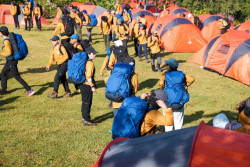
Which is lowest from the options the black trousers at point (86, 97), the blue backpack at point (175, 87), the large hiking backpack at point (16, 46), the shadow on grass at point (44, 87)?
the shadow on grass at point (44, 87)

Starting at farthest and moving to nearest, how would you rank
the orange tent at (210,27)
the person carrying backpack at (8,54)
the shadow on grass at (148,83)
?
the orange tent at (210,27), the shadow on grass at (148,83), the person carrying backpack at (8,54)

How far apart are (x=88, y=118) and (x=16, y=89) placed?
374 centimetres

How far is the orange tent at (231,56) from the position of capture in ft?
38.6

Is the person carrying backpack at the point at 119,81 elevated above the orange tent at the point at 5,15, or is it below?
below

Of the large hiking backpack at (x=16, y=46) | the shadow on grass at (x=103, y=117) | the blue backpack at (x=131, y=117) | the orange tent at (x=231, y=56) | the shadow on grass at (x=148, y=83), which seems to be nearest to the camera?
the blue backpack at (x=131, y=117)

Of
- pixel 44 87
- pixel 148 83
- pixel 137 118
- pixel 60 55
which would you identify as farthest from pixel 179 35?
pixel 137 118

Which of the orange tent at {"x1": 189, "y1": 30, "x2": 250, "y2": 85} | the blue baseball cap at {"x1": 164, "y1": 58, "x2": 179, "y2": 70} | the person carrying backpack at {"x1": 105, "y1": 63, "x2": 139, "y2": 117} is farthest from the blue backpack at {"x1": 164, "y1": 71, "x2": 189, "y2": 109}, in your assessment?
the orange tent at {"x1": 189, "y1": 30, "x2": 250, "y2": 85}

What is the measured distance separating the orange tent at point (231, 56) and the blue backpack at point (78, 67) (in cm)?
768

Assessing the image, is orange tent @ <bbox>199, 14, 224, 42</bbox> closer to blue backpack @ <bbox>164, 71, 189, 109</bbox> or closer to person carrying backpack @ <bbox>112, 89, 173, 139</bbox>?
blue backpack @ <bbox>164, 71, 189, 109</bbox>

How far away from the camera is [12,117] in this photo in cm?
746

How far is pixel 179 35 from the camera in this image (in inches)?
640

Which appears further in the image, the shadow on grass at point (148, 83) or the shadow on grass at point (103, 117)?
the shadow on grass at point (148, 83)

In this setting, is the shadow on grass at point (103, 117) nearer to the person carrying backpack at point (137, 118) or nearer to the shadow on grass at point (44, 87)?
the shadow on grass at point (44, 87)

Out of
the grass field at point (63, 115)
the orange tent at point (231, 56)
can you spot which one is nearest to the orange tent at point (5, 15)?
the grass field at point (63, 115)
